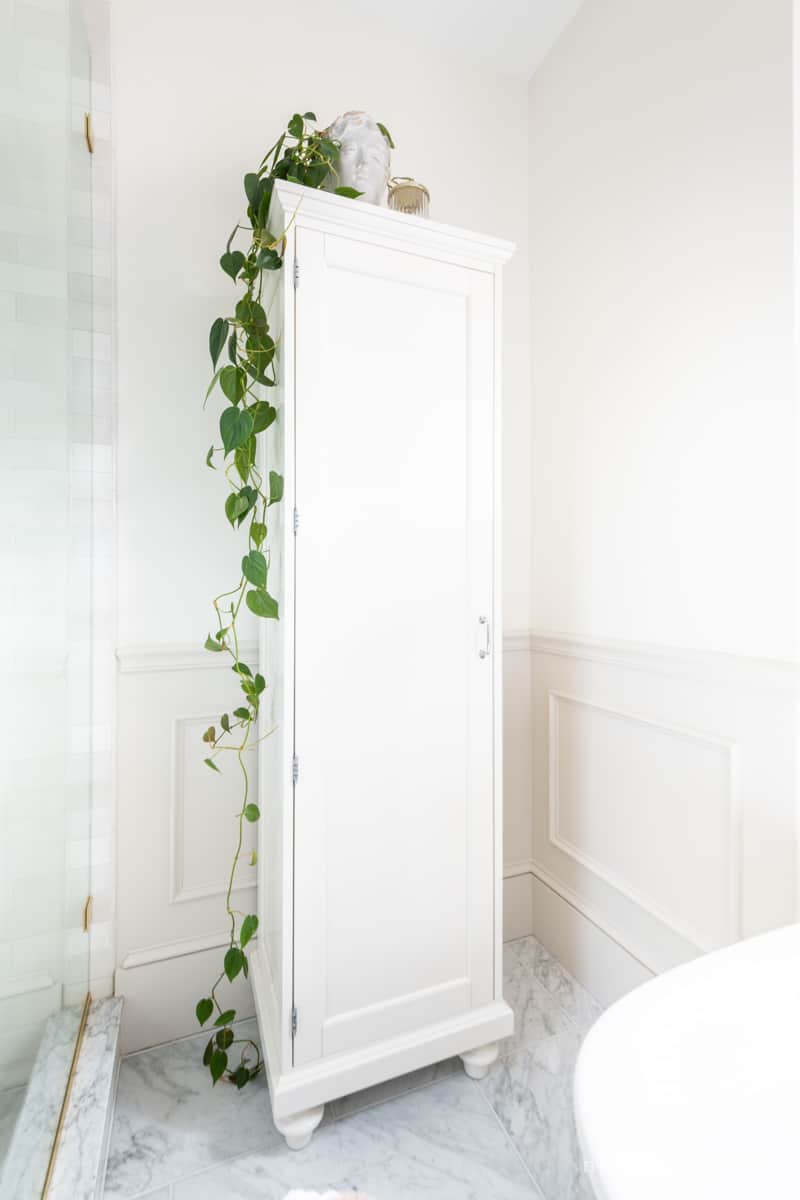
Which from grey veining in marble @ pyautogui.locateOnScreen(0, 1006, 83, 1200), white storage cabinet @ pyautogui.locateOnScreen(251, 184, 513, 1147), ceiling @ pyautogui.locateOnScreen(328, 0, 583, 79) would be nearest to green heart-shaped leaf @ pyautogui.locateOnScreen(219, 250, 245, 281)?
white storage cabinet @ pyautogui.locateOnScreen(251, 184, 513, 1147)

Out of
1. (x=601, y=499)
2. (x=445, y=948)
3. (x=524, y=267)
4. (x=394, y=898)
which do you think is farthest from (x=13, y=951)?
(x=524, y=267)

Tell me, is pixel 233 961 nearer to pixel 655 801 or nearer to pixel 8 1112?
pixel 8 1112

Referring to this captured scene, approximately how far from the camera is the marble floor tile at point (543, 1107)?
1.10m

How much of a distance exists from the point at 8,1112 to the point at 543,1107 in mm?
1019

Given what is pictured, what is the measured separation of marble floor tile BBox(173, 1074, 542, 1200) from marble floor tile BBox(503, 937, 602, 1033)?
0.37 metres

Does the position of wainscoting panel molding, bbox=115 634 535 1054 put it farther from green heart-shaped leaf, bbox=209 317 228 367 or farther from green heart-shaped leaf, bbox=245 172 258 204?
green heart-shaped leaf, bbox=245 172 258 204

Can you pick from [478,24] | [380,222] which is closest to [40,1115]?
[380,222]

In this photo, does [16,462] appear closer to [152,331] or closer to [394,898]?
[152,331]

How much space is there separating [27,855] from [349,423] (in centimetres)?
93

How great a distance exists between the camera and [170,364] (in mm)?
1457

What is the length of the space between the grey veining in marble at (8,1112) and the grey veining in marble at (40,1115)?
0.01 m

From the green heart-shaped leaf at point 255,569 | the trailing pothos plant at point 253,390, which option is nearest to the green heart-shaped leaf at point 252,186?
the trailing pothos plant at point 253,390

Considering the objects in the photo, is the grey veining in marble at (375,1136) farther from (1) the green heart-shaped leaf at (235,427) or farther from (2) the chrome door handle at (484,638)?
(1) the green heart-shaped leaf at (235,427)

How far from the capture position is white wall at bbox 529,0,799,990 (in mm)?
1119
